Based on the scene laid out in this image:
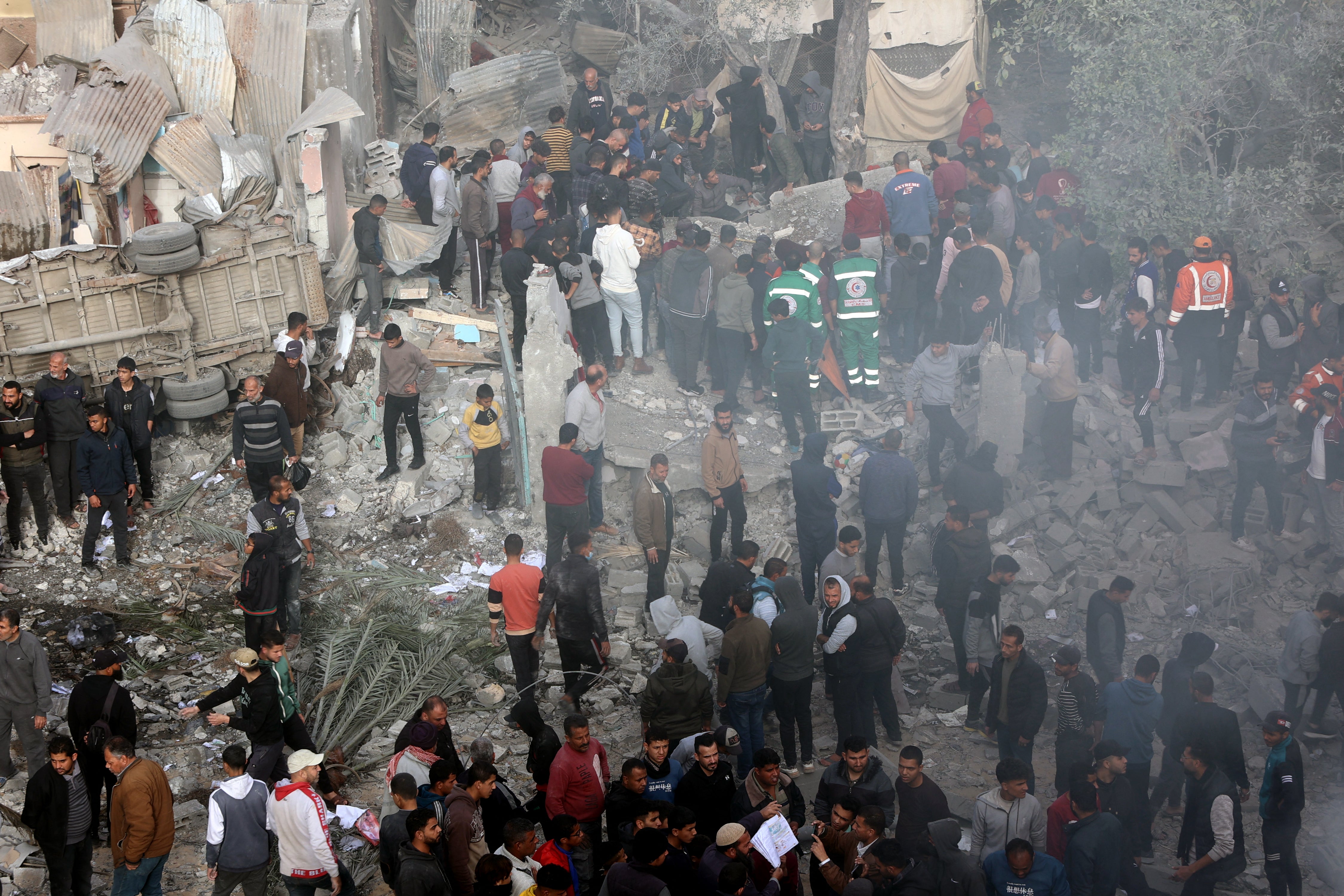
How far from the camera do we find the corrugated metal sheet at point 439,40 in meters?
16.3

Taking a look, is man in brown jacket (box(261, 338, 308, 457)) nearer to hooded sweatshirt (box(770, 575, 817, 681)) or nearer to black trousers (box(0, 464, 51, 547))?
black trousers (box(0, 464, 51, 547))

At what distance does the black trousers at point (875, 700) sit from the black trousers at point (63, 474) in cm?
655

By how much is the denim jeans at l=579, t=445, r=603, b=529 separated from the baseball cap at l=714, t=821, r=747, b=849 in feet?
16.4

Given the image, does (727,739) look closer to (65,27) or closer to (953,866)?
(953,866)

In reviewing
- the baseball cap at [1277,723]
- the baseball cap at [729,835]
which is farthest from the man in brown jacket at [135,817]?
the baseball cap at [1277,723]

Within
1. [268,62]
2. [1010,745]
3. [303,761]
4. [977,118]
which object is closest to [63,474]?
[303,761]

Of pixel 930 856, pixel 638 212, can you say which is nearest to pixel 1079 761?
pixel 930 856

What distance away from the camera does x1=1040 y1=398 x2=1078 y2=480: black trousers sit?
1108cm

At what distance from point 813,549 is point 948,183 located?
18.7 ft

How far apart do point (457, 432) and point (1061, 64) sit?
37.8 ft

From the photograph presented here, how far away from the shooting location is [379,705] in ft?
27.1

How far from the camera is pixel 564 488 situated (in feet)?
30.5

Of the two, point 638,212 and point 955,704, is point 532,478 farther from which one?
point 955,704

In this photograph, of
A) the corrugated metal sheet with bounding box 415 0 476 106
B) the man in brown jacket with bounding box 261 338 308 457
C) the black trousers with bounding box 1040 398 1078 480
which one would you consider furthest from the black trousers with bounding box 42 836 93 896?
the corrugated metal sheet with bounding box 415 0 476 106
